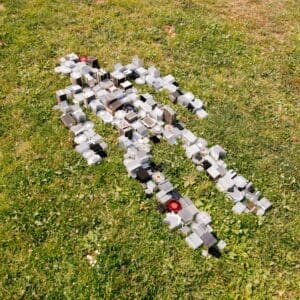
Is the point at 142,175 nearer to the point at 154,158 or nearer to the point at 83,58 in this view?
the point at 154,158

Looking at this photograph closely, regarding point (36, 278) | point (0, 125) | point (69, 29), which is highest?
point (69, 29)

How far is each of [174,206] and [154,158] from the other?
3.84ft

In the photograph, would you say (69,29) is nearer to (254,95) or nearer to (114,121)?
(114,121)

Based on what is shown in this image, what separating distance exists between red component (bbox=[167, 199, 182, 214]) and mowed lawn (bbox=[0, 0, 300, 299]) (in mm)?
273

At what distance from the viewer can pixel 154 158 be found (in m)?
7.54

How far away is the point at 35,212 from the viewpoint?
21.8 feet

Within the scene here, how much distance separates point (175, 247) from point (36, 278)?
2.27m

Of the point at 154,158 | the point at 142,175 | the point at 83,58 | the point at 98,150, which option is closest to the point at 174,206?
the point at 142,175

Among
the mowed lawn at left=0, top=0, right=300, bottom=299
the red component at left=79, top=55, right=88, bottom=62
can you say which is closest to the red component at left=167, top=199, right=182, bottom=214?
the mowed lawn at left=0, top=0, right=300, bottom=299

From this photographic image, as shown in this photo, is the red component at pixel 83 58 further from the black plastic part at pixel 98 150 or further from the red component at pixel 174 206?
the red component at pixel 174 206

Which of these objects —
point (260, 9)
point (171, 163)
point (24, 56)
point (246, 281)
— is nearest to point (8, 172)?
point (171, 163)

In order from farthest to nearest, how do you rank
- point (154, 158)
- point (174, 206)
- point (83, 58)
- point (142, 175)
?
point (83, 58)
point (154, 158)
point (142, 175)
point (174, 206)

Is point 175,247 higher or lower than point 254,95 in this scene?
lower

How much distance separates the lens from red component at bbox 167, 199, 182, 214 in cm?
676
